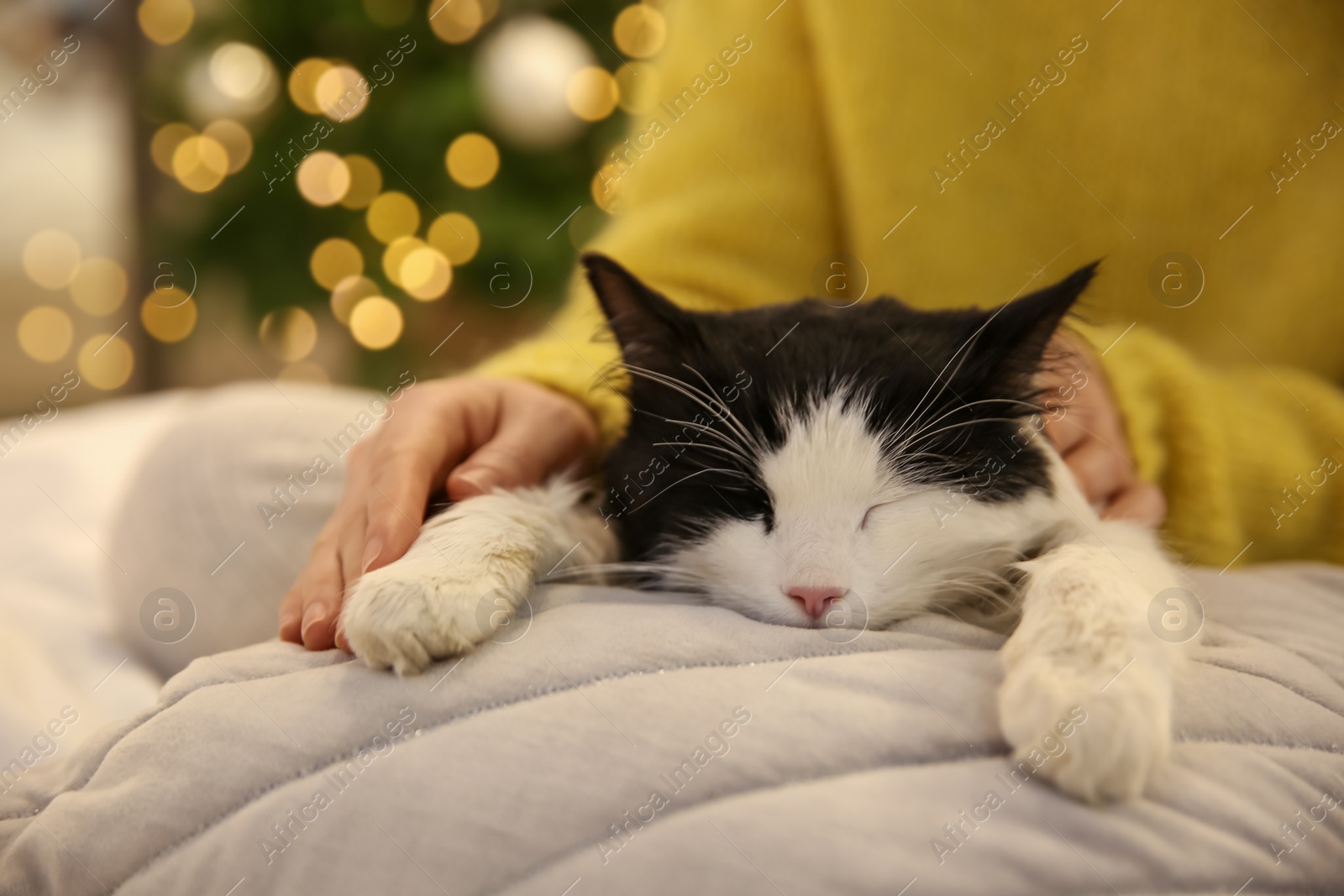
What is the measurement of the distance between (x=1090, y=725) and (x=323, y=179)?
3136mm

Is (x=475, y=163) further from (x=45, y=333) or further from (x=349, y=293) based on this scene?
(x=45, y=333)

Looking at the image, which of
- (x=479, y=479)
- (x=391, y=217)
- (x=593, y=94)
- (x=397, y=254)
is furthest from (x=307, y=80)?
(x=479, y=479)

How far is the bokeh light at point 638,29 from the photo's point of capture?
9.45 ft

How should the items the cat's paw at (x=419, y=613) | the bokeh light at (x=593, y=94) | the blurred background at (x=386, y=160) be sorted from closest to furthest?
the cat's paw at (x=419, y=613) < the bokeh light at (x=593, y=94) < the blurred background at (x=386, y=160)

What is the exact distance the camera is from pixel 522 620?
93 centimetres

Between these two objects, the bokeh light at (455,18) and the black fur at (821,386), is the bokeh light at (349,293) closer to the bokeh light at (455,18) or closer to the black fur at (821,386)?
the bokeh light at (455,18)

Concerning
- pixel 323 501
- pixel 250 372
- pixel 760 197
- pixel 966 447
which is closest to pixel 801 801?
pixel 966 447

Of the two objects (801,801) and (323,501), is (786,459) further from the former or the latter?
(323,501)

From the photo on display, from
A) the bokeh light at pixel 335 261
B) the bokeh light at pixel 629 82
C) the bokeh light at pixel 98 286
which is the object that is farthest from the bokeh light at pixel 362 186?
the bokeh light at pixel 98 286

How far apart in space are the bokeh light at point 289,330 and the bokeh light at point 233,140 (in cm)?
52

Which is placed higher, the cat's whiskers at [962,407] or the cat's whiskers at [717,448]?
the cat's whiskers at [962,407]

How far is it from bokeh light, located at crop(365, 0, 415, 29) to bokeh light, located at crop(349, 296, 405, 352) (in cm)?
93

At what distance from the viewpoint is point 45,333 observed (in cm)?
441

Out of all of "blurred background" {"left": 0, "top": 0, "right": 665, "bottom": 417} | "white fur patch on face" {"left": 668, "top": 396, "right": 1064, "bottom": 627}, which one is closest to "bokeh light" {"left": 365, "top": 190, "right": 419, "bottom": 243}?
"blurred background" {"left": 0, "top": 0, "right": 665, "bottom": 417}
